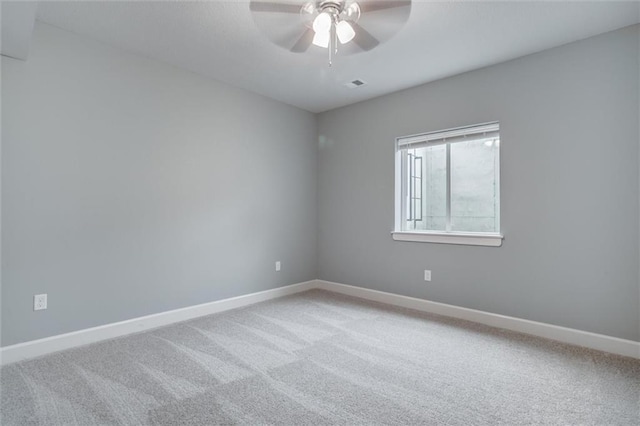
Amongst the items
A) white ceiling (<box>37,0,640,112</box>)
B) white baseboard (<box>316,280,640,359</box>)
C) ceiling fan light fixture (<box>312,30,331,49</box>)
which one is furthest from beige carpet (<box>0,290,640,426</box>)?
white ceiling (<box>37,0,640,112</box>)

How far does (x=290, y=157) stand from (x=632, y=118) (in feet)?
10.8

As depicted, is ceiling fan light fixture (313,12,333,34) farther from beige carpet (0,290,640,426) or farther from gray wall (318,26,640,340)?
beige carpet (0,290,640,426)

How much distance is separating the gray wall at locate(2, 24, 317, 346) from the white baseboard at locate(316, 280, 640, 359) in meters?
1.36

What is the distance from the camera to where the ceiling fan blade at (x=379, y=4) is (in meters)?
1.96

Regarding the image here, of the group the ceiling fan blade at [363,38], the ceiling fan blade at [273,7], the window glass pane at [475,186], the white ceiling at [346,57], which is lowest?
the window glass pane at [475,186]

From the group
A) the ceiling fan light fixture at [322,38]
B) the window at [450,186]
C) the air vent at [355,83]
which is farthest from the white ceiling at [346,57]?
the window at [450,186]

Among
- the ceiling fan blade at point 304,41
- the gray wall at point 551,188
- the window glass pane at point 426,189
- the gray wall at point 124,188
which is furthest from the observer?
the window glass pane at point 426,189

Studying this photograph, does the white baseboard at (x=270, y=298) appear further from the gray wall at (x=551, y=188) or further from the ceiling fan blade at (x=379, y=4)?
the ceiling fan blade at (x=379, y=4)

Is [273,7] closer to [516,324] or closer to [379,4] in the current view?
[379,4]

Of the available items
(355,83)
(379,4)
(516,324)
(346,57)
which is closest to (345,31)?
(379,4)

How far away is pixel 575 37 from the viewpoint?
105 inches

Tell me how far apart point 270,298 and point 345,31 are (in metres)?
3.01

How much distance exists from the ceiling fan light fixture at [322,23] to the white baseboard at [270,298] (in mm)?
2742

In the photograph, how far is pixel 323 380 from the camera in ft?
7.00
